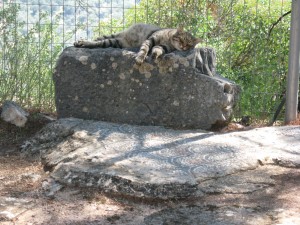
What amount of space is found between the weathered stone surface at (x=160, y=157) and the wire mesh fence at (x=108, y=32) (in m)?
2.09

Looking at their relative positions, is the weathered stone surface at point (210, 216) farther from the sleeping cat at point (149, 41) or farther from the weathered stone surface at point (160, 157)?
the sleeping cat at point (149, 41)

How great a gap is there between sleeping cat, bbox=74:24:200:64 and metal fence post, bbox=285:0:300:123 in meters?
1.14

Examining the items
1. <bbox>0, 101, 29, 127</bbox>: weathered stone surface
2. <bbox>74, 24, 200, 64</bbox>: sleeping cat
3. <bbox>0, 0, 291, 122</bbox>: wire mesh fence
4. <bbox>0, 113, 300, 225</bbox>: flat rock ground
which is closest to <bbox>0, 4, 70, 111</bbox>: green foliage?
<bbox>0, 0, 291, 122</bbox>: wire mesh fence

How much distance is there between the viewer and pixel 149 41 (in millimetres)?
5777

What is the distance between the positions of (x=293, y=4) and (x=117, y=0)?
252 cm

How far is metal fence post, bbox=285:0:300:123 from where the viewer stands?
19.6 ft

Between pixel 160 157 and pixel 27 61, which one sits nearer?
pixel 160 157

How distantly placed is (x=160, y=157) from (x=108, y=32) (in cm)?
360

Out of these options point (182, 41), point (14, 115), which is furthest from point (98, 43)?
point (14, 115)

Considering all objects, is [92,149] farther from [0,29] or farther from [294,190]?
[0,29]

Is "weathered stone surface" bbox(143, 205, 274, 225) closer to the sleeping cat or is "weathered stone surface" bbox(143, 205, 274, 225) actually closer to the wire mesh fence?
the sleeping cat

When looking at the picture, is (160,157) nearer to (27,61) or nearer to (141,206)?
(141,206)

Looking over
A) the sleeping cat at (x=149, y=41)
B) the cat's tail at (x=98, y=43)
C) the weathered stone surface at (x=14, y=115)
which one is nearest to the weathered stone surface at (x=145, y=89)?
the sleeping cat at (x=149, y=41)

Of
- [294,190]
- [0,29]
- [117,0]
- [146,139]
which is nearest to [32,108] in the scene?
[0,29]
